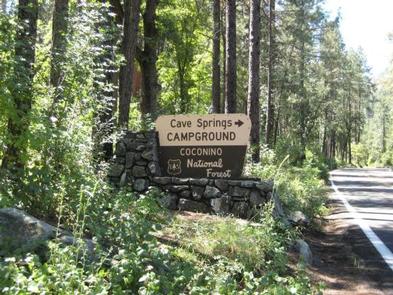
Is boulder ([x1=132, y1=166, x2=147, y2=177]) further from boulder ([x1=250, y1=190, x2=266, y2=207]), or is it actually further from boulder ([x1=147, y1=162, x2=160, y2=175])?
boulder ([x1=250, y1=190, x2=266, y2=207])

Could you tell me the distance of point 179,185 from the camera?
1084 centimetres

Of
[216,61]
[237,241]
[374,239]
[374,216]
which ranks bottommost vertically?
[374,239]

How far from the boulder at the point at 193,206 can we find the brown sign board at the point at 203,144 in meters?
0.65

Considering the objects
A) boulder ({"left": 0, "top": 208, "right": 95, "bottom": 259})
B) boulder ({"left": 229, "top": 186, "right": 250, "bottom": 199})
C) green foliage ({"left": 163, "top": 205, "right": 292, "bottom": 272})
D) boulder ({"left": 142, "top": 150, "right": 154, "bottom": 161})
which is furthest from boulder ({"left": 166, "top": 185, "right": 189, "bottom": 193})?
boulder ({"left": 0, "top": 208, "right": 95, "bottom": 259})

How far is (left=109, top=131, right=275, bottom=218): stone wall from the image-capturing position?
1023cm

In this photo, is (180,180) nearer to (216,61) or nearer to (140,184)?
(140,184)

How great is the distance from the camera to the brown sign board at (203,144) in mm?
10859

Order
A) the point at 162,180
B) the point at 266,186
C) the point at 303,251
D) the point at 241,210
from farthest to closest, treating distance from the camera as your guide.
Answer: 1. the point at 162,180
2. the point at 241,210
3. the point at 266,186
4. the point at 303,251

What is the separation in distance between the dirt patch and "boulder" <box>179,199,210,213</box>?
2.17 meters

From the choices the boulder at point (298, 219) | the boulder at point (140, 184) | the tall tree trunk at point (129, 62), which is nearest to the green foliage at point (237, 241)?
the boulder at point (140, 184)

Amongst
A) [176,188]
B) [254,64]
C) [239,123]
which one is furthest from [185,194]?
[254,64]

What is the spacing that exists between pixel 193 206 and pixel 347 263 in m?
3.12

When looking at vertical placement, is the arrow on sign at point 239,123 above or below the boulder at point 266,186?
above

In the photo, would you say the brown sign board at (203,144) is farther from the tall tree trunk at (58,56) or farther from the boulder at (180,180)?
the tall tree trunk at (58,56)
